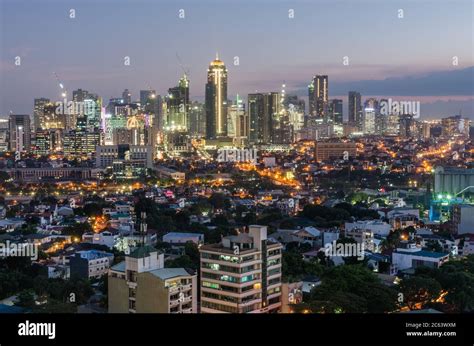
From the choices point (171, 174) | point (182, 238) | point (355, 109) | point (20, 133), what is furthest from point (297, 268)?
point (20, 133)

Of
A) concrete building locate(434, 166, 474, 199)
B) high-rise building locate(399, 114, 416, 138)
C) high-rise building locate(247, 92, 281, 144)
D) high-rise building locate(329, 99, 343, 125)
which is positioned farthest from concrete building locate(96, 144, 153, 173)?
concrete building locate(434, 166, 474, 199)

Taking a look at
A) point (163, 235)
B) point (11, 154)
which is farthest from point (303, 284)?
point (11, 154)

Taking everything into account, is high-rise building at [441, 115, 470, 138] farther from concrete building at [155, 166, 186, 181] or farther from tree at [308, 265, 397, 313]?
tree at [308, 265, 397, 313]

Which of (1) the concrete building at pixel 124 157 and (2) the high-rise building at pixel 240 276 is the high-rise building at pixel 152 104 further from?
(2) the high-rise building at pixel 240 276

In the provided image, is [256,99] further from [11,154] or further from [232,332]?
[232,332]

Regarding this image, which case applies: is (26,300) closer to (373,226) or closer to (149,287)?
(149,287)
